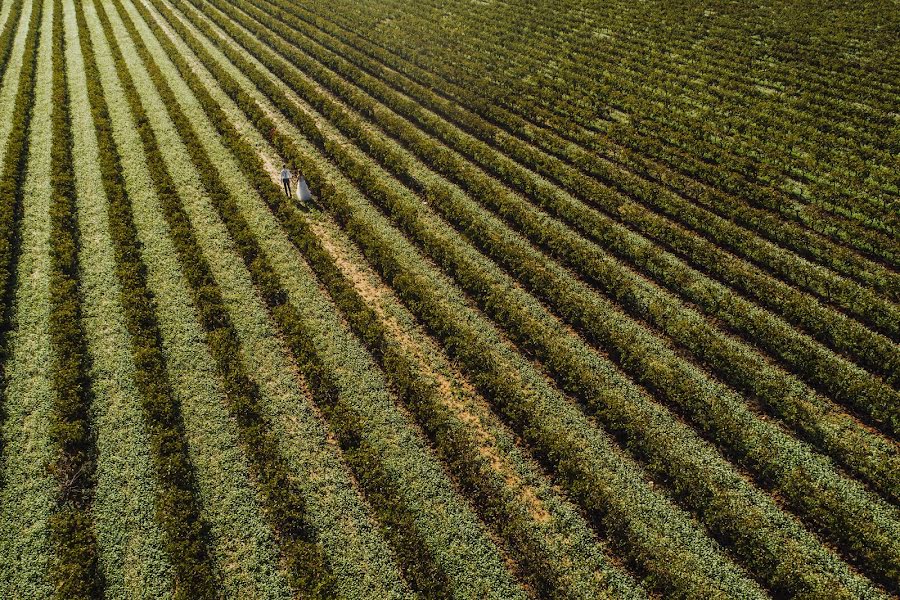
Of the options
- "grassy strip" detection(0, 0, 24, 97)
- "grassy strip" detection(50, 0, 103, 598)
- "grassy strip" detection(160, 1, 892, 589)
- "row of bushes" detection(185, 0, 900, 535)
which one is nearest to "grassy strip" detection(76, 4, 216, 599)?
"grassy strip" detection(50, 0, 103, 598)

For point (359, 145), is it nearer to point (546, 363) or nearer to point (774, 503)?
point (546, 363)

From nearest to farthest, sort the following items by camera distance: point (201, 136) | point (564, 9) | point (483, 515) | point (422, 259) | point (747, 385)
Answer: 1. point (483, 515)
2. point (747, 385)
3. point (422, 259)
4. point (201, 136)
5. point (564, 9)

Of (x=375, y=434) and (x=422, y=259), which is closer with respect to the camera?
(x=375, y=434)

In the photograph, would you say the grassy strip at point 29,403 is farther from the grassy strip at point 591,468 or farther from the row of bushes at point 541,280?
the row of bushes at point 541,280

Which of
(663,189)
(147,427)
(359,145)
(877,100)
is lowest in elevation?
(147,427)

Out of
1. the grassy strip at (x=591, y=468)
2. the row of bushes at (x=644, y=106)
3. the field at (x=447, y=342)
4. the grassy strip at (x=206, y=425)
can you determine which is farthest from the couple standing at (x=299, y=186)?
the row of bushes at (x=644, y=106)

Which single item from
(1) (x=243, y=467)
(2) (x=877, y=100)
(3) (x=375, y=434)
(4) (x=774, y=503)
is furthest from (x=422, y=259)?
(2) (x=877, y=100)

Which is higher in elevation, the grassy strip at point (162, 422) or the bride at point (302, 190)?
the bride at point (302, 190)
